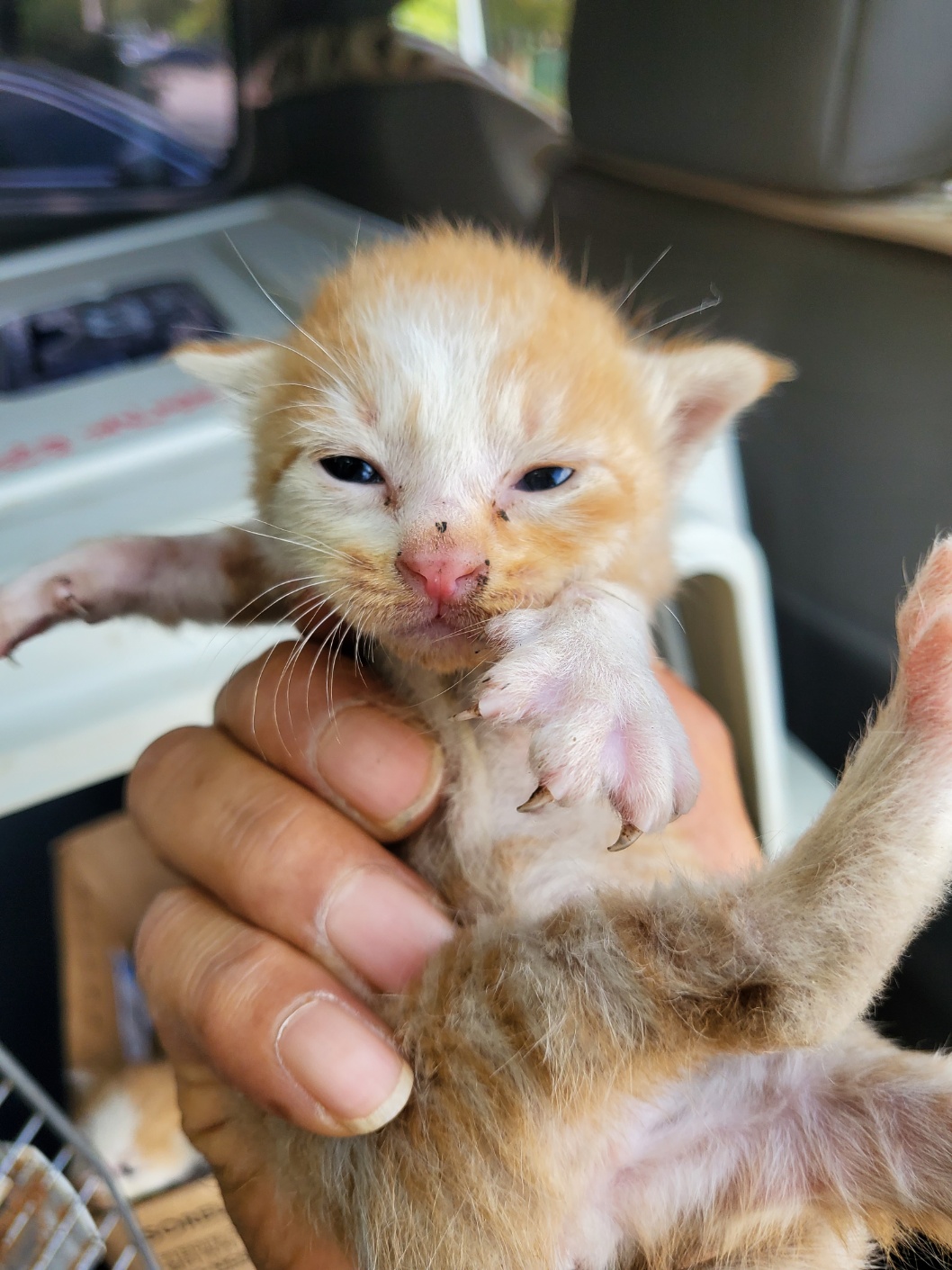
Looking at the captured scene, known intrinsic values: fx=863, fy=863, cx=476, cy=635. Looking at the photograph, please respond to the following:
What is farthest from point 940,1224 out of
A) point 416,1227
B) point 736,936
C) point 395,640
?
point 395,640

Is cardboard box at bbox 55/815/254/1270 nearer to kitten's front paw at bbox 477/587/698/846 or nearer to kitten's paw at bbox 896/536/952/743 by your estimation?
kitten's front paw at bbox 477/587/698/846

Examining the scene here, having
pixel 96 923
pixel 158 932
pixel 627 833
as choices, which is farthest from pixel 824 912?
pixel 96 923

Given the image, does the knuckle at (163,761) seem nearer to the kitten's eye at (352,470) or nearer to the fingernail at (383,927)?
the fingernail at (383,927)

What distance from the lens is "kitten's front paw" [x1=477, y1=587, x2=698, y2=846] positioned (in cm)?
61

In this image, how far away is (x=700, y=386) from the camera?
95 cm

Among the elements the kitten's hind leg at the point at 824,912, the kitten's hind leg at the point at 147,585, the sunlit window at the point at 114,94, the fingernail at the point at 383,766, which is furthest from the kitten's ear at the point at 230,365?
the sunlit window at the point at 114,94

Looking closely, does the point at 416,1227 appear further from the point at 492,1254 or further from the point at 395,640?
the point at 395,640

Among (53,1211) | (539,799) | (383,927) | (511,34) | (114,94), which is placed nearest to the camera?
(539,799)

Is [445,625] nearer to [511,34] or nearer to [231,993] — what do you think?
[231,993]

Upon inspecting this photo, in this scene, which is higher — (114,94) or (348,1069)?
(114,94)

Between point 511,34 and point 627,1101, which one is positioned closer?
point 627,1101

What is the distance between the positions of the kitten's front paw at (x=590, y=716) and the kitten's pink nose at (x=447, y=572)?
4 centimetres

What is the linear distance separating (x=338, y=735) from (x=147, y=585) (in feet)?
0.96

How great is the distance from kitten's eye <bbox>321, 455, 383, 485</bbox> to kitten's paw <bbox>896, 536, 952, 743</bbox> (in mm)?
471
